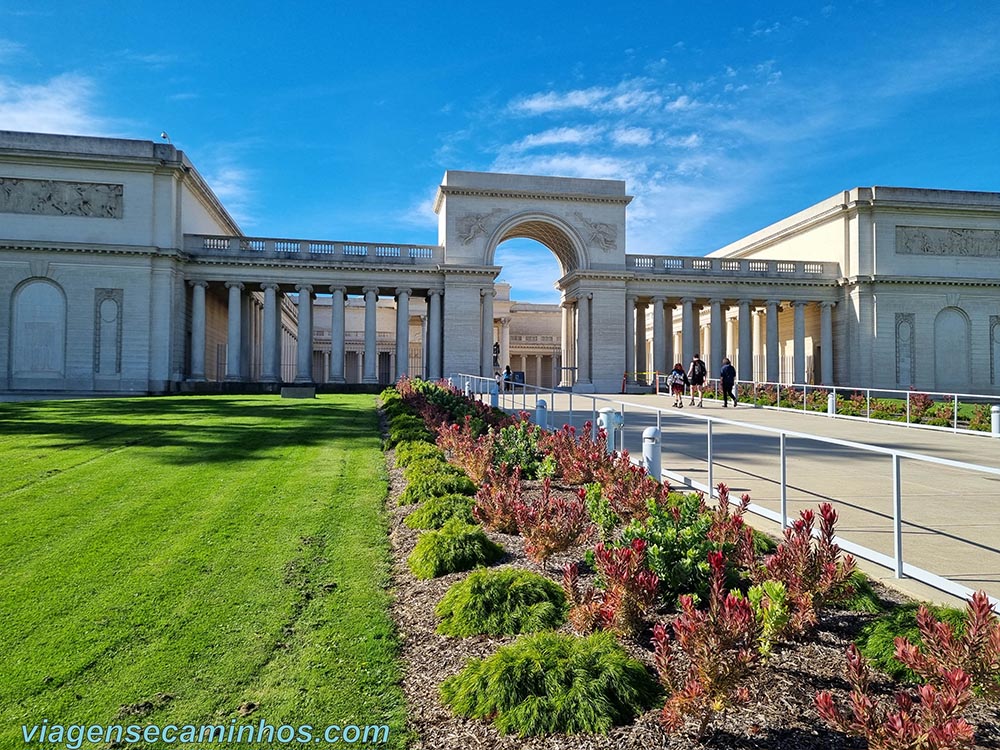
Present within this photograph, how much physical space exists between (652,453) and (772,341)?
40.6m

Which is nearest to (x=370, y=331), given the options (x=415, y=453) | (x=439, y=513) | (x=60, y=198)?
(x=60, y=198)

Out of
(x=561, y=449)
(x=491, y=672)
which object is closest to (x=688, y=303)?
(x=561, y=449)

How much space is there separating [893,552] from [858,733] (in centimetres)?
337

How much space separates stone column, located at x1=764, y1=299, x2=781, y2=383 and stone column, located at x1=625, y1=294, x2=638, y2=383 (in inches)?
392

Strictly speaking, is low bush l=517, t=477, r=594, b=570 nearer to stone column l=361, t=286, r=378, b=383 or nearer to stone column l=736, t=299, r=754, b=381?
stone column l=361, t=286, r=378, b=383

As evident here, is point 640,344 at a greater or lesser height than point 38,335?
greater

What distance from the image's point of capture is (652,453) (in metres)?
8.73

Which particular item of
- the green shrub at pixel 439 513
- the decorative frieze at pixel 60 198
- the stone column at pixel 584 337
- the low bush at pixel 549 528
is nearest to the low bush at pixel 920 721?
the low bush at pixel 549 528

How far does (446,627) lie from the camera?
4.88 meters

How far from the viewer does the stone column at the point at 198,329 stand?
3812cm

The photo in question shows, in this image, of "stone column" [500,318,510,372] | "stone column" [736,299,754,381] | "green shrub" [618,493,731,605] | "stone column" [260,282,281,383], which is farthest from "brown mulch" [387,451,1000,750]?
"stone column" [500,318,510,372]

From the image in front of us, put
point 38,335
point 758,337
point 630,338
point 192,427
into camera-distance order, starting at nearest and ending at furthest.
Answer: point 192,427 → point 38,335 → point 630,338 → point 758,337

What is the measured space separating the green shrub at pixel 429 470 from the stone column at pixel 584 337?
32.9m

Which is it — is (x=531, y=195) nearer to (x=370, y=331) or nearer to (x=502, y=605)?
(x=370, y=331)
